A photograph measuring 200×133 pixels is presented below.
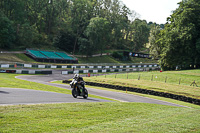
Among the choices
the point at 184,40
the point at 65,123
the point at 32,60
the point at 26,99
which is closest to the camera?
the point at 65,123

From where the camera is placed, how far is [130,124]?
9555 mm

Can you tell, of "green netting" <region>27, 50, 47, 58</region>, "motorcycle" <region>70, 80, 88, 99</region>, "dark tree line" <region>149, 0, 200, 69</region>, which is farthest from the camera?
"green netting" <region>27, 50, 47, 58</region>

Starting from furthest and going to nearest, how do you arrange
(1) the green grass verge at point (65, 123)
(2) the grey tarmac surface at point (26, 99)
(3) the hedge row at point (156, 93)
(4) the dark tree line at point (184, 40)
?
1. (4) the dark tree line at point (184, 40)
2. (3) the hedge row at point (156, 93)
3. (2) the grey tarmac surface at point (26, 99)
4. (1) the green grass verge at point (65, 123)

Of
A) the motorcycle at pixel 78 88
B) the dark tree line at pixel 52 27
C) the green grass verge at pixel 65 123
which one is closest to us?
the green grass verge at pixel 65 123

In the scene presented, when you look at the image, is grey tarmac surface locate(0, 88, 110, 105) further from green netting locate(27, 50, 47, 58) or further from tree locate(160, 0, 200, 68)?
green netting locate(27, 50, 47, 58)

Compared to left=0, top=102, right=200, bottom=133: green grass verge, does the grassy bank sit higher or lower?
higher

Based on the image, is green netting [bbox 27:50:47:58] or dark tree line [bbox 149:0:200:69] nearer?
dark tree line [bbox 149:0:200:69]

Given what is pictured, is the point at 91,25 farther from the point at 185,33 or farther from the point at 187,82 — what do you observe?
the point at 187,82

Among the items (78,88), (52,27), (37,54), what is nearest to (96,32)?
(52,27)

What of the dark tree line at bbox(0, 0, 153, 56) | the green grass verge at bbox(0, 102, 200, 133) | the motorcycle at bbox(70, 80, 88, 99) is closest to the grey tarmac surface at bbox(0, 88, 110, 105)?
the motorcycle at bbox(70, 80, 88, 99)

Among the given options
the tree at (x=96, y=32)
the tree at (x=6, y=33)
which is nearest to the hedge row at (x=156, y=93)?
the tree at (x=6, y=33)

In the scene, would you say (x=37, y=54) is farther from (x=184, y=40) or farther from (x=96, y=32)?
(x=184, y=40)

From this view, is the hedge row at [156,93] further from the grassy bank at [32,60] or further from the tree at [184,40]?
the grassy bank at [32,60]

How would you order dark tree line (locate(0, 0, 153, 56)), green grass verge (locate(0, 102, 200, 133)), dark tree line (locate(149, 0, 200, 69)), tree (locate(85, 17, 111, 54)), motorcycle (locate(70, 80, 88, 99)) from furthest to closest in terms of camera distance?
tree (locate(85, 17, 111, 54)) → dark tree line (locate(0, 0, 153, 56)) → dark tree line (locate(149, 0, 200, 69)) → motorcycle (locate(70, 80, 88, 99)) → green grass verge (locate(0, 102, 200, 133))
